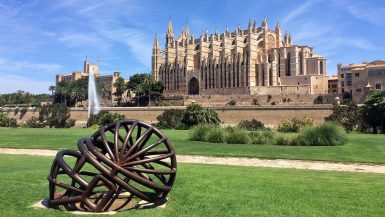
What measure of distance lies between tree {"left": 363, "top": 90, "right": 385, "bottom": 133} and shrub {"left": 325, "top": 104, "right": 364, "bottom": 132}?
575 millimetres

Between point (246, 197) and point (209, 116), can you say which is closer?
point (246, 197)

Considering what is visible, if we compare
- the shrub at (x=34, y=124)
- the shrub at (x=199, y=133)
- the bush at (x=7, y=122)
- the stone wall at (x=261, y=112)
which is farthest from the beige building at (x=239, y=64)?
the shrub at (x=199, y=133)

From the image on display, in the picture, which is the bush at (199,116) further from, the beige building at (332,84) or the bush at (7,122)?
the beige building at (332,84)

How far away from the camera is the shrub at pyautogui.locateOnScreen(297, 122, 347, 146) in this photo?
2406cm

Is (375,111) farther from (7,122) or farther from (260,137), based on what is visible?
(7,122)

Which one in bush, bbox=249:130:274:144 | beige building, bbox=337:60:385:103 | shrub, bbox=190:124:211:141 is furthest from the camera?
beige building, bbox=337:60:385:103

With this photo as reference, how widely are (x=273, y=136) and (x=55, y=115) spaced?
4302 centimetres

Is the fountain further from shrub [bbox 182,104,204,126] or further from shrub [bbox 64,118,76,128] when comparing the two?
shrub [bbox 182,104,204,126]

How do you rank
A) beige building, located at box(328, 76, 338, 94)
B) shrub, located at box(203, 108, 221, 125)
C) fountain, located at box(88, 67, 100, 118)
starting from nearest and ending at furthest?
shrub, located at box(203, 108, 221, 125) < fountain, located at box(88, 67, 100, 118) < beige building, located at box(328, 76, 338, 94)

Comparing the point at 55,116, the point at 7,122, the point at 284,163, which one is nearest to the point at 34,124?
the point at 55,116

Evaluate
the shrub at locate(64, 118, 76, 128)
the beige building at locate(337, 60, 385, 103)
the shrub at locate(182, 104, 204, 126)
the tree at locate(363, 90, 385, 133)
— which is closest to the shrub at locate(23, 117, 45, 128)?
the shrub at locate(64, 118, 76, 128)

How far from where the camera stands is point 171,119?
167 ft

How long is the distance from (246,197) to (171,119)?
42.7m

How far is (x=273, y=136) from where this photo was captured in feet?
86.6
